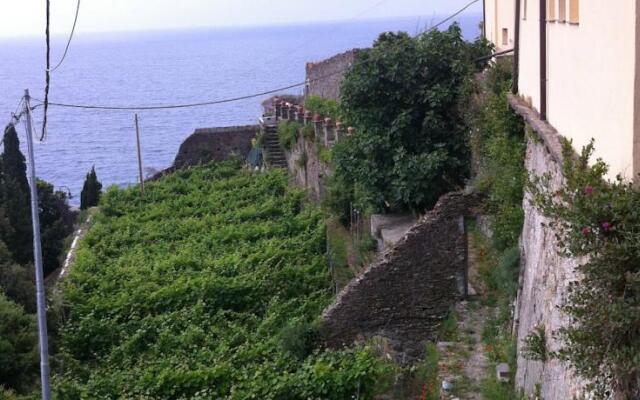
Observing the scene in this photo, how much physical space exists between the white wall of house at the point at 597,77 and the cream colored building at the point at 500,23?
288 inches

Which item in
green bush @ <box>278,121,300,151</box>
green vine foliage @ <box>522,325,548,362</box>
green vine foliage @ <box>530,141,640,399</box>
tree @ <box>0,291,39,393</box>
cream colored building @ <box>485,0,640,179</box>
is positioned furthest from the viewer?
green bush @ <box>278,121,300,151</box>

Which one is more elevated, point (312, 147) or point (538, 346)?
point (312, 147)

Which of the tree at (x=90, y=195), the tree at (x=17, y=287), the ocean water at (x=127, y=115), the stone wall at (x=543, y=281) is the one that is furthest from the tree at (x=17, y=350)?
the ocean water at (x=127, y=115)

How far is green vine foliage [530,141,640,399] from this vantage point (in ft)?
19.7

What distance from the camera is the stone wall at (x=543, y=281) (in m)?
8.10

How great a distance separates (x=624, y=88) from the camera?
6934 millimetres

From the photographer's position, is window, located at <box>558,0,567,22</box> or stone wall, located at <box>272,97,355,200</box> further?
stone wall, located at <box>272,97,355,200</box>

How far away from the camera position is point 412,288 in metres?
14.6

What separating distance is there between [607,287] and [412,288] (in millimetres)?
8422

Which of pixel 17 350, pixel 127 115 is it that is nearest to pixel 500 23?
pixel 17 350

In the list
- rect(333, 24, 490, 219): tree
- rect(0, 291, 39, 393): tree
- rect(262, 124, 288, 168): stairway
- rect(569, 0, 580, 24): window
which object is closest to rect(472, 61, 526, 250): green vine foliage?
rect(333, 24, 490, 219): tree

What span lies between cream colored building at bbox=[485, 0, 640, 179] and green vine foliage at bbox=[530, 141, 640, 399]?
1.71 ft

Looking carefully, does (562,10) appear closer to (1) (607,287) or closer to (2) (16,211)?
(1) (607,287)

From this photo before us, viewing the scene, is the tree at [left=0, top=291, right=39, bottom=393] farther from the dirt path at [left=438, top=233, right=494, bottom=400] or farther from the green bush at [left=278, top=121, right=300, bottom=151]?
the green bush at [left=278, top=121, right=300, bottom=151]
